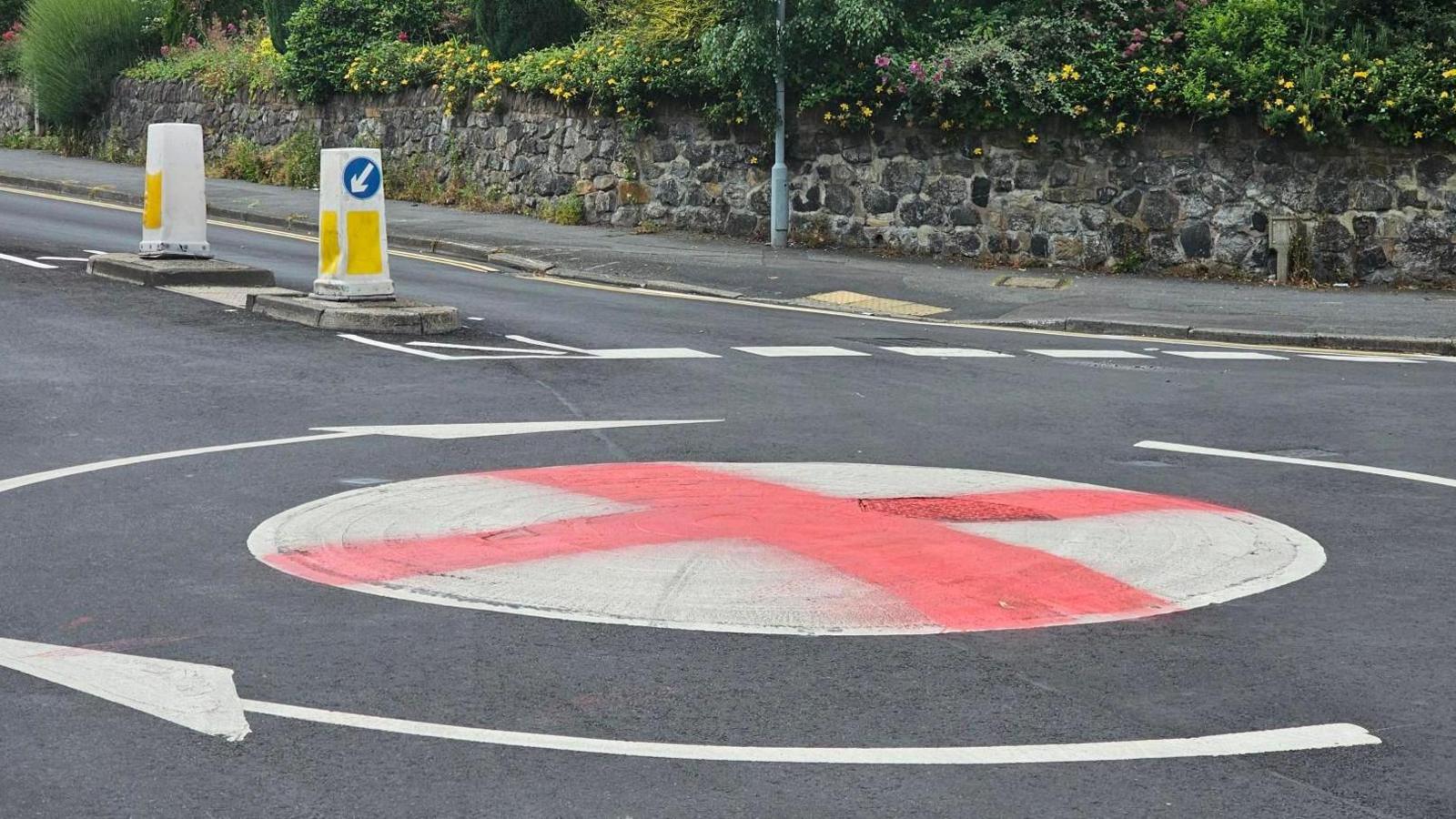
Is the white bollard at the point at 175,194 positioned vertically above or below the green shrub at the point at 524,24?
below

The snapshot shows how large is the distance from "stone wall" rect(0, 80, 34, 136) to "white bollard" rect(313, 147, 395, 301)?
1086 inches

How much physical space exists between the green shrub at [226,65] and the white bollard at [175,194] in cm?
1484

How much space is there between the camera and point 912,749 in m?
5.21

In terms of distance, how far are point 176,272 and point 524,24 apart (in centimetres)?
1234

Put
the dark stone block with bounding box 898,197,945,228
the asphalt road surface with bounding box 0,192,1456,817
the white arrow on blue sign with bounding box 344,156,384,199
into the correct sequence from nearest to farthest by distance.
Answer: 1. the asphalt road surface with bounding box 0,192,1456,817
2. the white arrow on blue sign with bounding box 344,156,384,199
3. the dark stone block with bounding box 898,197,945,228

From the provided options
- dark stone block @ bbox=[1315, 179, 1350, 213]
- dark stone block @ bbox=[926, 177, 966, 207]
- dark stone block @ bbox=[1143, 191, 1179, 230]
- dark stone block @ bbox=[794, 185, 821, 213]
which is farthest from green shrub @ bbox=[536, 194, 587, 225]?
dark stone block @ bbox=[1315, 179, 1350, 213]

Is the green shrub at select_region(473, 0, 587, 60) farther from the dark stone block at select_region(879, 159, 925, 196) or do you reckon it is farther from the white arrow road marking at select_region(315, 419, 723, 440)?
the white arrow road marking at select_region(315, 419, 723, 440)

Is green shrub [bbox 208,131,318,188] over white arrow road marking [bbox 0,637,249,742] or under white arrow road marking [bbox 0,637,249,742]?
over

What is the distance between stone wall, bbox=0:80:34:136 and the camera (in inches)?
1564

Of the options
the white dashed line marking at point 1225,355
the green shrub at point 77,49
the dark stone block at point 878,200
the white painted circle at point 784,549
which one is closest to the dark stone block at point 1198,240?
the dark stone block at point 878,200

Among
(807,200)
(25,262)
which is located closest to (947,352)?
(807,200)

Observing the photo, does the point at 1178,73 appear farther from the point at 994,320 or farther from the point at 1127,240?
the point at 994,320

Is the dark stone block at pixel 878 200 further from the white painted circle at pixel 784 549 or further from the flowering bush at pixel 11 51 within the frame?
the flowering bush at pixel 11 51

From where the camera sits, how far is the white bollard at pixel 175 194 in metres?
16.5
